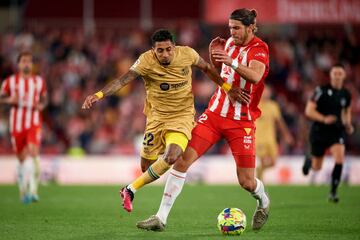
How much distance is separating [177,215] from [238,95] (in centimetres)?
294

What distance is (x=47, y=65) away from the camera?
23812 mm

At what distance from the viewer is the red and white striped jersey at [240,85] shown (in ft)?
30.2

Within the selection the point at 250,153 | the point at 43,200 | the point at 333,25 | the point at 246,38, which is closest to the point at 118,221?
the point at 250,153

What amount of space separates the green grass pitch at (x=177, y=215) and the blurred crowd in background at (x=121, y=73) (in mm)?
5489

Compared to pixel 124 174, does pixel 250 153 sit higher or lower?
higher

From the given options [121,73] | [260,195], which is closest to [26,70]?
[260,195]

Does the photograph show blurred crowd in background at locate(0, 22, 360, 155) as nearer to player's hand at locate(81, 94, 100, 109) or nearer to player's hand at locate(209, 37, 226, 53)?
player's hand at locate(209, 37, 226, 53)

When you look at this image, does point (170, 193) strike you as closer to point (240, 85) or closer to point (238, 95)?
point (238, 95)

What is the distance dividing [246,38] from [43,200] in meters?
6.57

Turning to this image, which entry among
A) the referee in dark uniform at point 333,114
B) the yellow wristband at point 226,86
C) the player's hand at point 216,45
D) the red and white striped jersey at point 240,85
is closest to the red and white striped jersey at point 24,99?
the referee in dark uniform at point 333,114

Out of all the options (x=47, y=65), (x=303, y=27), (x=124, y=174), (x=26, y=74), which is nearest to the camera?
(x=26, y=74)

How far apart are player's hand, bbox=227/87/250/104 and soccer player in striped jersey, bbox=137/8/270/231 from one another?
0.09 meters

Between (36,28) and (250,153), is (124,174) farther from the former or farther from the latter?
(250,153)

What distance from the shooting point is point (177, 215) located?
11367 millimetres
